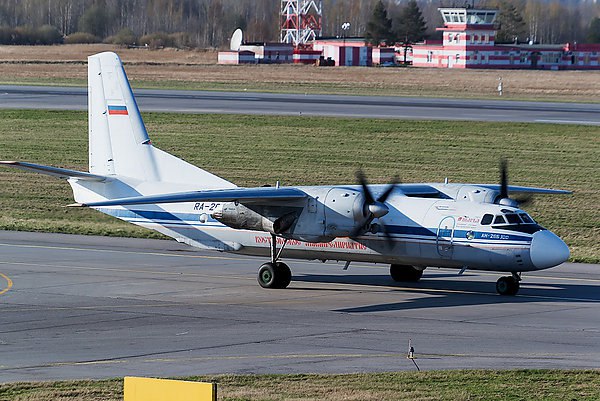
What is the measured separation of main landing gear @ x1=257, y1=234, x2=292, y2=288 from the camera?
29.3 metres

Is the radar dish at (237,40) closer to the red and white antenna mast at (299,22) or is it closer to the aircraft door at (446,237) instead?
the red and white antenna mast at (299,22)

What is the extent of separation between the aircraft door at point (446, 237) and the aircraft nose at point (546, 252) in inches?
83.6

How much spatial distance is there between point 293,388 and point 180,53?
147m

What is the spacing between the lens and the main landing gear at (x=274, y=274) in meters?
29.3

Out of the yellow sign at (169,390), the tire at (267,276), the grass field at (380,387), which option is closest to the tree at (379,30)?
the tire at (267,276)

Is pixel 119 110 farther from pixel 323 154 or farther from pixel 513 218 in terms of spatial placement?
pixel 323 154

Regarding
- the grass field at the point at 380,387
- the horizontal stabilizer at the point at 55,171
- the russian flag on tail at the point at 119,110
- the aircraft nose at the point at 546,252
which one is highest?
the russian flag on tail at the point at 119,110

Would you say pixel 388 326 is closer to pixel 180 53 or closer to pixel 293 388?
pixel 293 388

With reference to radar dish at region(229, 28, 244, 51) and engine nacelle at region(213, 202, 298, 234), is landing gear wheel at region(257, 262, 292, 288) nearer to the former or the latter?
engine nacelle at region(213, 202, 298, 234)

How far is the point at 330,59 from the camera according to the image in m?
158

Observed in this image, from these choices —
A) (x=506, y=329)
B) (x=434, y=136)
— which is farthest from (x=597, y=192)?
(x=506, y=329)

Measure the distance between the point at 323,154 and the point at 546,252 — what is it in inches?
1234

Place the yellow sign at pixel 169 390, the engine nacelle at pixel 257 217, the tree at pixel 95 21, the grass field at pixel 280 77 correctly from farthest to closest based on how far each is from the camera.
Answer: the tree at pixel 95 21 < the grass field at pixel 280 77 < the engine nacelle at pixel 257 217 < the yellow sign at pixel 169 390

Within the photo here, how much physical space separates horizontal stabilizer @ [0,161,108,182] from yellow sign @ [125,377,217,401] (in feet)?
58.0
